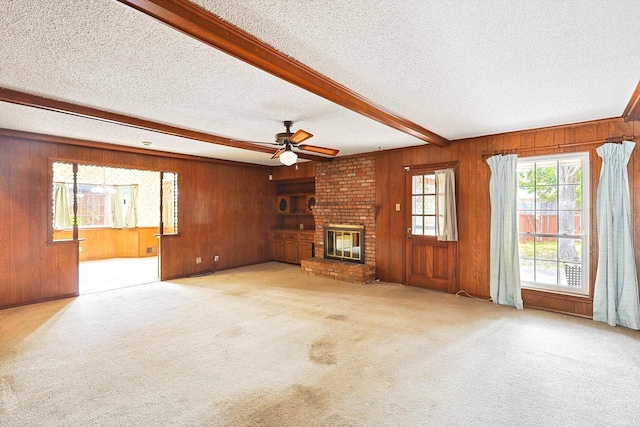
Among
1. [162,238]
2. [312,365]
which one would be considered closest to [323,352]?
Answer: [312,365]

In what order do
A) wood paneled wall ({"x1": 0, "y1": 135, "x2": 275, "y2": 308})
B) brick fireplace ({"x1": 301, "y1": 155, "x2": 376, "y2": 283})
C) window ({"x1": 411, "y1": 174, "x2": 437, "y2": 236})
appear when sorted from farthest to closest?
brick fireplace ({"x1": 301, "y1": 155, "x2": 376, "y2": 283})
window ({"x1": 411, "y1": 174, "x2": 437, "y2": 236})
wood paneled wall ({"x1": 0, "y1": 135, "x2": 275, "y2": 308})

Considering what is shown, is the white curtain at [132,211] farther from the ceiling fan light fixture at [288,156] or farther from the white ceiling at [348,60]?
the ceiling fan light fixture at [288,156]

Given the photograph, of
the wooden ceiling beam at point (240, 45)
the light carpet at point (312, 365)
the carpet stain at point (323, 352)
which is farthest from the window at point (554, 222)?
the carpet stain at point (323, 352)

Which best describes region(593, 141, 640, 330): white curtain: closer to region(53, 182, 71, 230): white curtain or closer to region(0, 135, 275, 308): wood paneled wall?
region(0, 135, 275, 308): wood paneled wall

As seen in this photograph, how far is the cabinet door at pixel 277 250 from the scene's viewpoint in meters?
7.76

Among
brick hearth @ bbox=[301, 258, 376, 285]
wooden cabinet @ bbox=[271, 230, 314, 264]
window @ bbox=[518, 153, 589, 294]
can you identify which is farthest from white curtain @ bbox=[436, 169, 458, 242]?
wooden cabinet @ bbox=[271, 230, 314, 264]

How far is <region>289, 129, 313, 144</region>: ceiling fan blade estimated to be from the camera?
10.9ft

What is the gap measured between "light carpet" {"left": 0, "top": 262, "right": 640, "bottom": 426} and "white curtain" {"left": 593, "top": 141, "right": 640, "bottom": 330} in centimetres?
23

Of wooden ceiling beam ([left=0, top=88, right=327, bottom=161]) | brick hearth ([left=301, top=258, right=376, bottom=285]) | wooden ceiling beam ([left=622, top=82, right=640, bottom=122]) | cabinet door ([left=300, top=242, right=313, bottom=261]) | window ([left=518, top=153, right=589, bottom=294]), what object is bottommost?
brick hearth ([left=301, top=258, right=376, bottom=285])

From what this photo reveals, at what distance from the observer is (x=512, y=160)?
4207 mm

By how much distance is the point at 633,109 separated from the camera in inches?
122

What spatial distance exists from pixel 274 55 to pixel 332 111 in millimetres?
1347

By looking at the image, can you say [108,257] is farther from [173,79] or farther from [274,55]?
[274,55]

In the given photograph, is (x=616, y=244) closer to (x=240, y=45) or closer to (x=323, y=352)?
(x=323, y=352)
